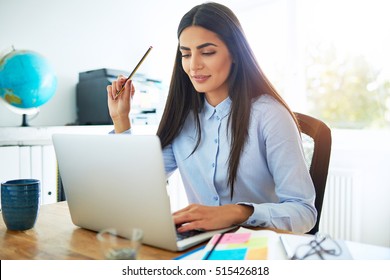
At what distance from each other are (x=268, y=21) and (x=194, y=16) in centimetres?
158

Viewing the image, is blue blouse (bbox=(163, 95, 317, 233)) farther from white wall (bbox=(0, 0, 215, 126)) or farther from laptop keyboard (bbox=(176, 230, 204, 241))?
white wall (bbox=(0, 0, 215, 126))

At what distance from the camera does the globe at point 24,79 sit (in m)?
1.59

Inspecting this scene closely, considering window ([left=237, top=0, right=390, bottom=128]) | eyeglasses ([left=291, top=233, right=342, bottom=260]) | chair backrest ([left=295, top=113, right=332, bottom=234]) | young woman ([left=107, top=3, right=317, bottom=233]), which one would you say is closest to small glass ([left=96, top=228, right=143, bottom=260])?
eyeglasses ([left=291, top=233, right=342, bottom=260])

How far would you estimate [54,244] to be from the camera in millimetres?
718

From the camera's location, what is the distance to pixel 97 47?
2.26 metres

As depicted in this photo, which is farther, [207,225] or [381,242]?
[381,242]

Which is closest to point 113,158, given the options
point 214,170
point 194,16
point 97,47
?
point 214,170

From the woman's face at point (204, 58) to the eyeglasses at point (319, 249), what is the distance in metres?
0.59

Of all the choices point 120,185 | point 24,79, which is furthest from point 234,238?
point 24,79

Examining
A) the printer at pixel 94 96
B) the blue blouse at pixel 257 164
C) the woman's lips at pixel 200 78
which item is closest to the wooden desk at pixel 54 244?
the blue blouse at pixel 257 164

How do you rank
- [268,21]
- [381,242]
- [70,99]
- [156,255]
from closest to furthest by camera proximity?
[156,255] → [381,242] → [70,99] → [268,21]

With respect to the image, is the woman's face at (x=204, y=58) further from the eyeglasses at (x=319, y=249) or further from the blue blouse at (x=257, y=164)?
the eyeglasses at (x=319, y=249)

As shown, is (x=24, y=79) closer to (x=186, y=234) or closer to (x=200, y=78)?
(x=200, y=78)
